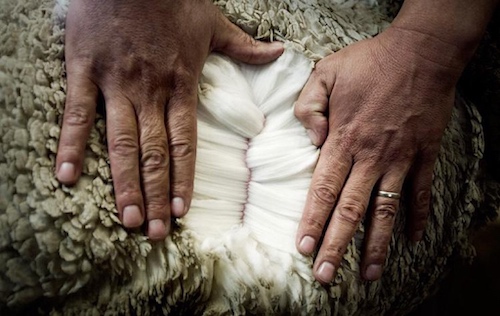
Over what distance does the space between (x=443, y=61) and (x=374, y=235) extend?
0.69ft

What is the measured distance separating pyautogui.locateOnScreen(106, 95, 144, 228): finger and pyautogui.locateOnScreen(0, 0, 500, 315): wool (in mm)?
10

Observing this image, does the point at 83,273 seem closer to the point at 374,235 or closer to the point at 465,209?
the point at 374,235

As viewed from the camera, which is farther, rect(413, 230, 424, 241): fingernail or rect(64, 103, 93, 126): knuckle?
rect(413, 230, 424, 241): fingernail

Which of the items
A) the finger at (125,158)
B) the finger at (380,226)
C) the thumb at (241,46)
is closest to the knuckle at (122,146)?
the finger at (125,158)

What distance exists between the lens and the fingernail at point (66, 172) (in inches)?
18.9

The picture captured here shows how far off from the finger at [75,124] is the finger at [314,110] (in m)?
0.21

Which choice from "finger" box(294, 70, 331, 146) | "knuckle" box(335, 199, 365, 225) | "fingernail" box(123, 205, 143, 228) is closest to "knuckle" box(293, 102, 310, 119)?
"finger" box(294, 70, 331, 146)

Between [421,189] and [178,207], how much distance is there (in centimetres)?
28

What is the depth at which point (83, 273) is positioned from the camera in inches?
18.8

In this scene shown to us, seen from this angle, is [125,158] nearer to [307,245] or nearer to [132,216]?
[132,216]

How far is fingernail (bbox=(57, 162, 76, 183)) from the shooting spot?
480mm

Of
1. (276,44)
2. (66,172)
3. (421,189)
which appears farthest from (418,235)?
(66,172)

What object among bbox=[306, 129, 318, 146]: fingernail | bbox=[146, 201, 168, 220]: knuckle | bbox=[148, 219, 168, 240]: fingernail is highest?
bbox=[306, 129, 318, 146]: fingernail

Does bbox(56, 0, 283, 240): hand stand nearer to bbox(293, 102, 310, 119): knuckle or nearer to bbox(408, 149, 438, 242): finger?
bbox(293, 102, 310, 119): knuckle
